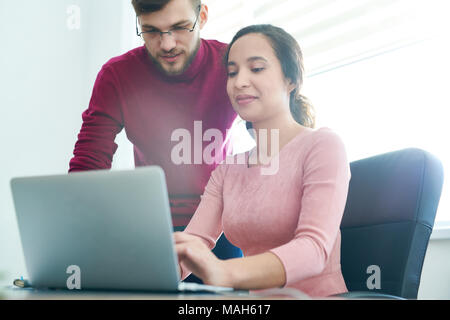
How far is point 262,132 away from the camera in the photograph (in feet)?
3.90

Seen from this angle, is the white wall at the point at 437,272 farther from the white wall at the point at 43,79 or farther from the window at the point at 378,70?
the white wall at the point at 43,79

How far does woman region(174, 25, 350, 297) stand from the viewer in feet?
2.57

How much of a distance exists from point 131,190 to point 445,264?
129 cm

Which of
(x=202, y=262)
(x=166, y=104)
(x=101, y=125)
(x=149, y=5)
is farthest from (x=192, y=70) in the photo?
(x=202, y=262)

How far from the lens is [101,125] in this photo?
5.01 feet

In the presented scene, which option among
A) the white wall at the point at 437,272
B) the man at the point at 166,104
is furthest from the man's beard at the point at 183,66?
the white wall at the point at 437,272

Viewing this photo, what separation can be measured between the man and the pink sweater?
12.2 inches

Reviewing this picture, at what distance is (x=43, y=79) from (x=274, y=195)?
1.96 meters

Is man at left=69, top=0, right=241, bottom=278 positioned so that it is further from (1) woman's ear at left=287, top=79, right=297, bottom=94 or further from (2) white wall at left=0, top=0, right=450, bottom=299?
(2) white wall at left=0, top=0, right=450, bottom=299

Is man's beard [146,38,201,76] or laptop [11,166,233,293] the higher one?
man's beard [146,38,201,76]

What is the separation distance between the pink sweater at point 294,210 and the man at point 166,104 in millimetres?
311

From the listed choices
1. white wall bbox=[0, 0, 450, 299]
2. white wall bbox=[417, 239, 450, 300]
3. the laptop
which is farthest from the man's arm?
white wall bbox=[417, 239, 450, 300]

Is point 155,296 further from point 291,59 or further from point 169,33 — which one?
point 169,33
